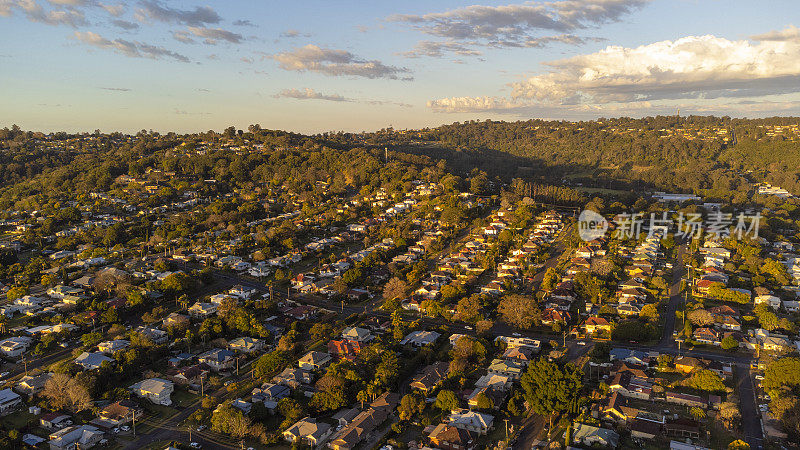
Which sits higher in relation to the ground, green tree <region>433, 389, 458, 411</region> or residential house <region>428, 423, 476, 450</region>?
green tree <region>433, 389, 458, 411</region>

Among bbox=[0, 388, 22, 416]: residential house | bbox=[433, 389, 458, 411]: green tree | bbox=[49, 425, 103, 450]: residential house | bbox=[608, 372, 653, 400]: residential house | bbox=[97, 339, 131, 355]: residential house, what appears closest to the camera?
bbox=[49, 425, 103, 450]: residential house

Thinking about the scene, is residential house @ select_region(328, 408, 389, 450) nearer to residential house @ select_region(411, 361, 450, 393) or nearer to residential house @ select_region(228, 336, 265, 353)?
residential house @ select_region(411, 361, 450, 393)

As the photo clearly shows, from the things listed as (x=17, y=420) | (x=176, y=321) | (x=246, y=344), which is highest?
(x=176, y=321)

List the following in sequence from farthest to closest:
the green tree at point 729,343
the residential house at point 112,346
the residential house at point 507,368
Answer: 1. the residential house at point 112,346
2. the green tree at point 729,343
3. the residential house at point 507,368

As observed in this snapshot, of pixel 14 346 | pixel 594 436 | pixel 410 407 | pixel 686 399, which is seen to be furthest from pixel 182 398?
pixel 686 399

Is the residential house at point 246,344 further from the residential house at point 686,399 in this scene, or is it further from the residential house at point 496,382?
the residential house at point 686,399

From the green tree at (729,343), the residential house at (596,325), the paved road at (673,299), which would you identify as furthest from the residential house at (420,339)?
the green tree at (729,343)

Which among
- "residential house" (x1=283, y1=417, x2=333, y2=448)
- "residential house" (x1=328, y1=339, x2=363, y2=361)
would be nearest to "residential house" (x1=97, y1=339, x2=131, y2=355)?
"residential house" (x1=328, y1=339, x2=363, y2=361)

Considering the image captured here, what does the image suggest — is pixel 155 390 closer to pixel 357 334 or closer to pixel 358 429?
pixel 358 429

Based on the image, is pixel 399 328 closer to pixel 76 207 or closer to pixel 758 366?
pixel 758 366

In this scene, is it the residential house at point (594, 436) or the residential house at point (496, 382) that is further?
the residential house at point (496, 382)

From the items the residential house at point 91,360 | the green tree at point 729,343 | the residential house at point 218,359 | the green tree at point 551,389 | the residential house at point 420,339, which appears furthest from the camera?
the residential house at point 420,339

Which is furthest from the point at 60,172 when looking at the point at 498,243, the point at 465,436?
the point at 465,436
